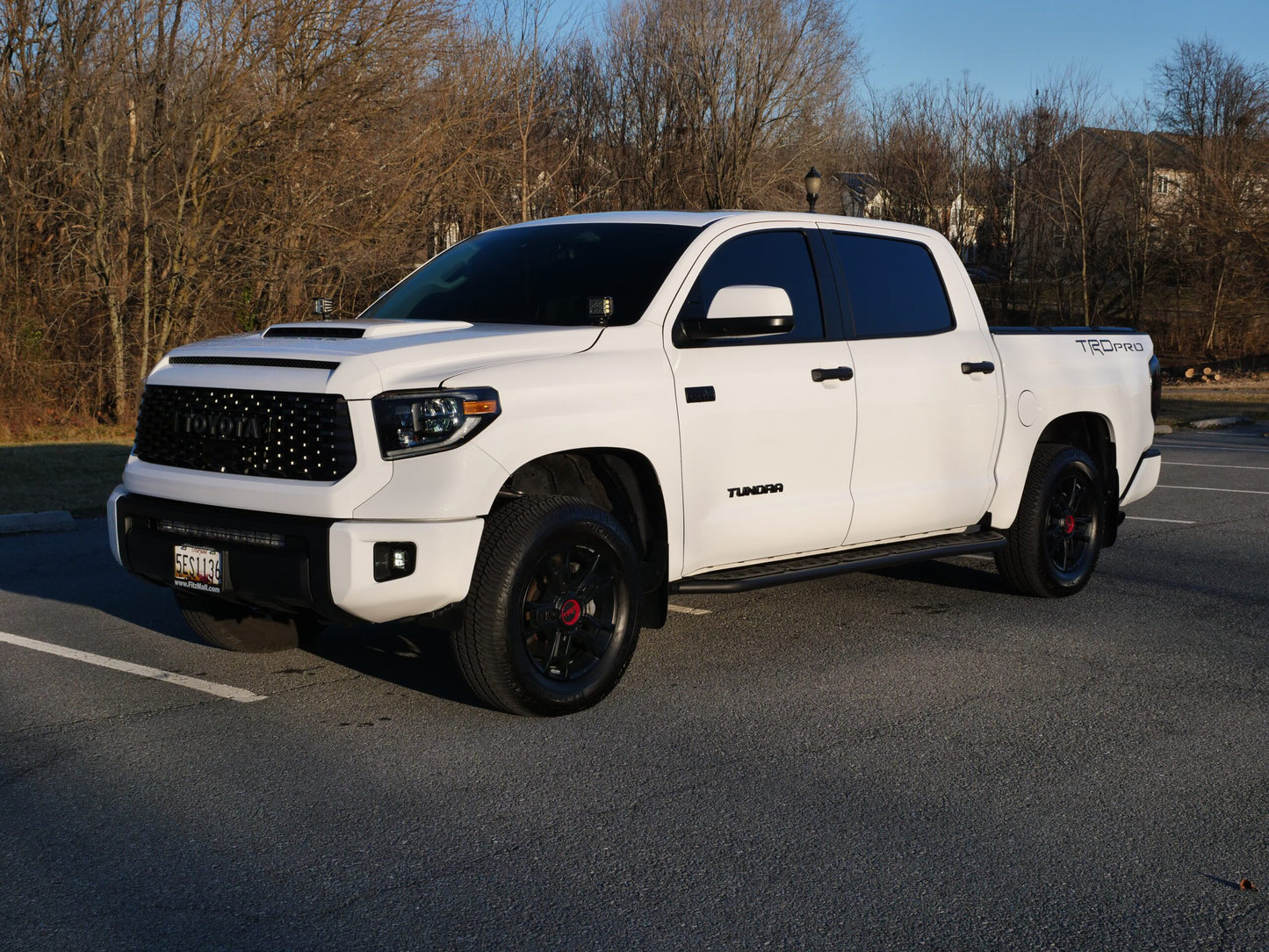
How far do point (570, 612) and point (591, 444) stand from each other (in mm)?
669

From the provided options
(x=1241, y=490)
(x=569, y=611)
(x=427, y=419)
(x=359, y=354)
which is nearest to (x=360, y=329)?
(x=359, y=354)

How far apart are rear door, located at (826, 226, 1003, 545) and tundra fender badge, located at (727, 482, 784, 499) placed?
1.73 feet

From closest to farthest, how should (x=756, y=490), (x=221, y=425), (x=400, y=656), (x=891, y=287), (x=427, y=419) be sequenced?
1. (x=427, y=419)
2. (x=221, y=425)
3. (x=756, y=490)
4. (x=400, y=656)
5. (x=891, y=287)

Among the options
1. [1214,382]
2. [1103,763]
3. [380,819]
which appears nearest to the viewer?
Answer: [380,819]

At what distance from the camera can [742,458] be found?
6012 mm

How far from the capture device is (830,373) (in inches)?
251

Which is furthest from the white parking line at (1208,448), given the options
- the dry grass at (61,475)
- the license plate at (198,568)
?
the license plate at (198,568)

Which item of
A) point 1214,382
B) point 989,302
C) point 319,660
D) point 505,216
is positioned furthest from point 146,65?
point 989,302

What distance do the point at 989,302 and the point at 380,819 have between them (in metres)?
42.0

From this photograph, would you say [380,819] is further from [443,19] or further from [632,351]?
[443,19]

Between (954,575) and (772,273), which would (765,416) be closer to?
(772,273)

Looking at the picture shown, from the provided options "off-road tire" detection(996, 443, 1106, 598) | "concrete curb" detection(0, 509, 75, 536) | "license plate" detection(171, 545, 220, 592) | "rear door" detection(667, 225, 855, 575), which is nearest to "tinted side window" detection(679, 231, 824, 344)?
"rear door" detection(667, 225, 855, 575)

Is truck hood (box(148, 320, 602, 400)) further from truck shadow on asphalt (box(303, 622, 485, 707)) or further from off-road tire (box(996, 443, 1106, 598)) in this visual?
off-road tire (box(996, 443, 1106, 598))

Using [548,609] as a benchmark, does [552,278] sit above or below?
above
